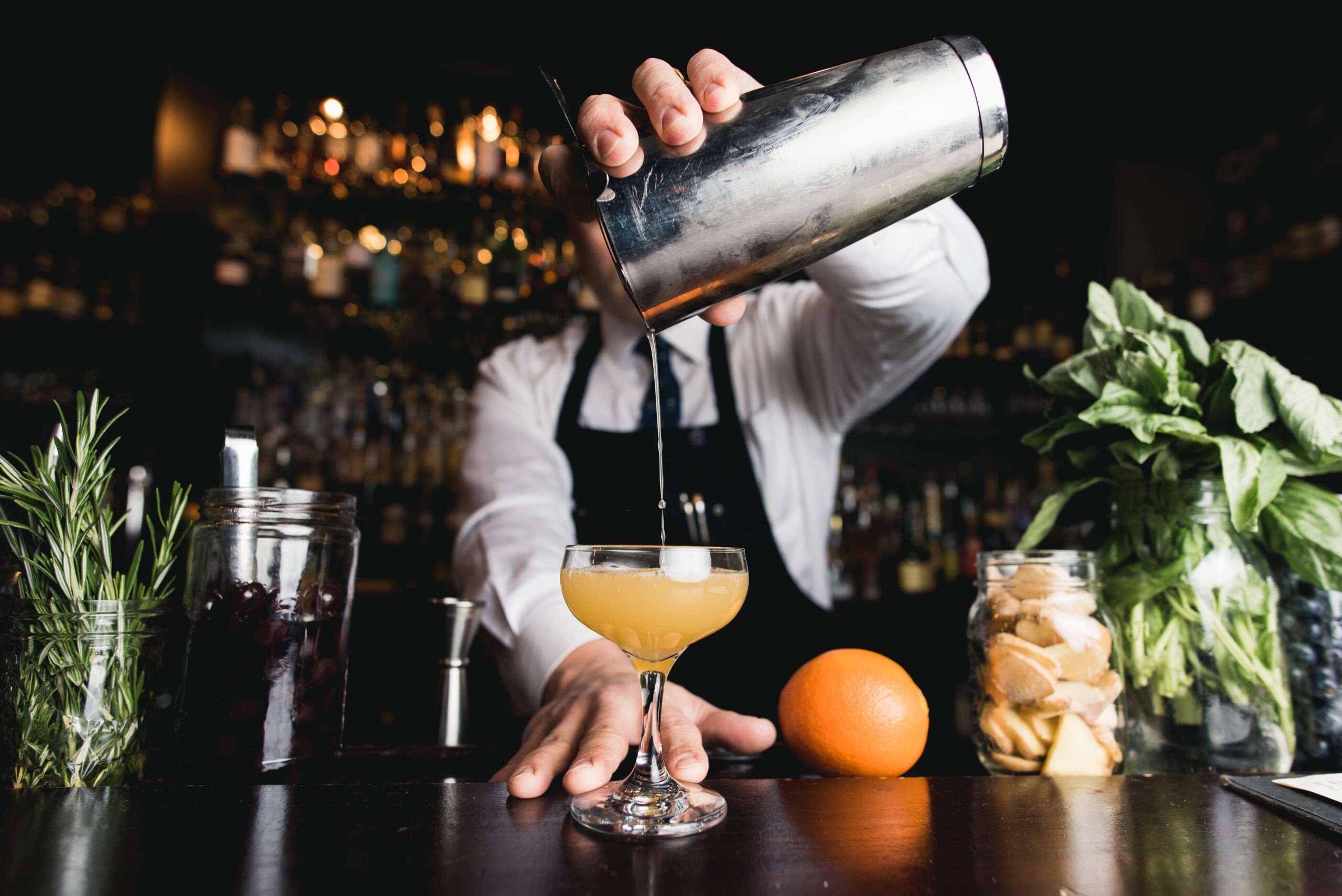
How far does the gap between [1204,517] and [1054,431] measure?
0.17 m

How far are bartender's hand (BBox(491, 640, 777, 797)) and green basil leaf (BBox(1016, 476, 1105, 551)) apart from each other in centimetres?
35

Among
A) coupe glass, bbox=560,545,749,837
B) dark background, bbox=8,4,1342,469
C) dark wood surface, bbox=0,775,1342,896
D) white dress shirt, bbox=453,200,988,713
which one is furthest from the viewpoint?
dark background, bbox=8,4,1342,469

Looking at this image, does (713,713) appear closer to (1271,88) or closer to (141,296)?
(141,296)

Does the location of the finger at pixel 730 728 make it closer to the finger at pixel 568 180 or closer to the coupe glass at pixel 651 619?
the coupe glass at pixel 651 619

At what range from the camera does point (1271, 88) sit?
9.11ft

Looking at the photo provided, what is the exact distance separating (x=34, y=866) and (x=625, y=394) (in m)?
1.46

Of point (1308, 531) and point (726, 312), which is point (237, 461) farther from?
point (1308, 531)

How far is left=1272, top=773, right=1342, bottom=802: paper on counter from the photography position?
64 centimetres

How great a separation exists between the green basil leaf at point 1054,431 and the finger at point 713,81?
49 centimetres

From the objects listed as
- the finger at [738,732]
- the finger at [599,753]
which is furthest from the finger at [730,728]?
the finger at [599,753]

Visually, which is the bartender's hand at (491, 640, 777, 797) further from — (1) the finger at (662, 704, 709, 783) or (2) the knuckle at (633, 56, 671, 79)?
(2) the knuckle at (633, 56, 671, 79)

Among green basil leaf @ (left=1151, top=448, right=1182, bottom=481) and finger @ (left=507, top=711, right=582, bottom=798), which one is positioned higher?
green basil leaf @ (left=1151, top=448, right=1182, bottom=481)

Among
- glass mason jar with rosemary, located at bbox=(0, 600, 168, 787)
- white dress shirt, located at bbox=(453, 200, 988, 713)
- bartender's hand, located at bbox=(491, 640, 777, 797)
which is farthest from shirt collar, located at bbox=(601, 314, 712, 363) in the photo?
glass mason jar with rosemary, located at bbox=(0, 600, 168, 787)

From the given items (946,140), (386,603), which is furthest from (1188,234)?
(386,603)
